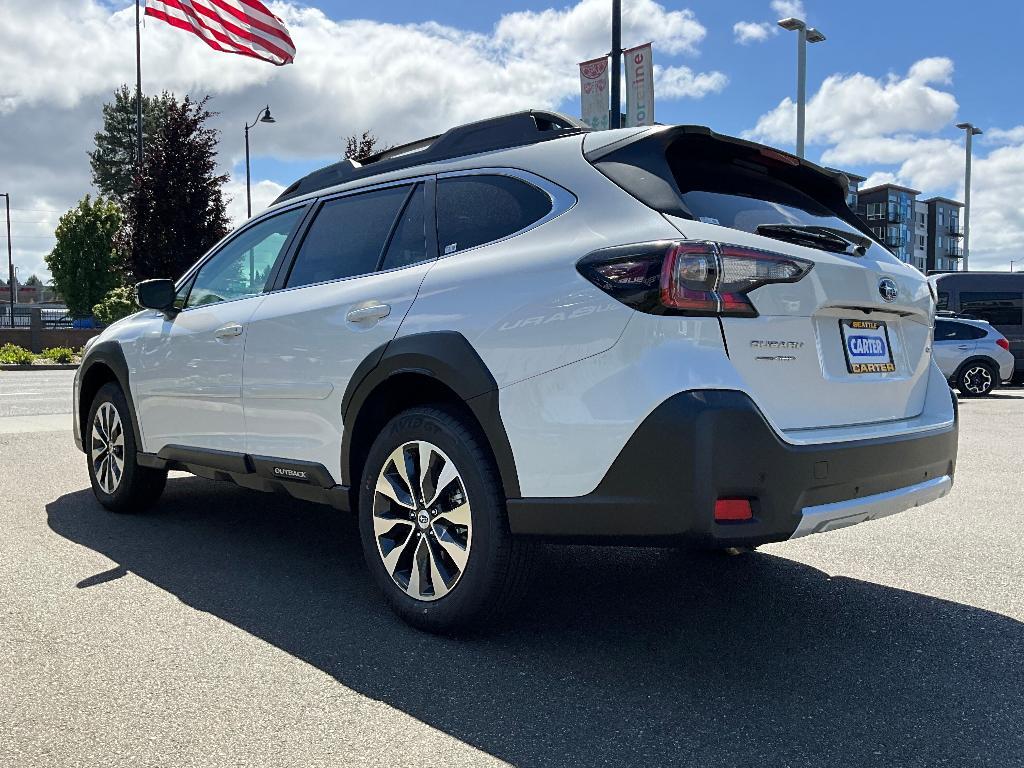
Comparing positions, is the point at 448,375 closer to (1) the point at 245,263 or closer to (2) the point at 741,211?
(2) the point at 741,211

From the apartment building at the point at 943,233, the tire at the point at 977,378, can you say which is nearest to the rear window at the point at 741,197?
the tire at the point at 977,378

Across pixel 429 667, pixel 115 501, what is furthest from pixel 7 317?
pixel 429 667

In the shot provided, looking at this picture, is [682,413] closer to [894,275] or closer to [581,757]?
[581,757]

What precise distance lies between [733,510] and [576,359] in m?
0.67

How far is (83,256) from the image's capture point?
162ft

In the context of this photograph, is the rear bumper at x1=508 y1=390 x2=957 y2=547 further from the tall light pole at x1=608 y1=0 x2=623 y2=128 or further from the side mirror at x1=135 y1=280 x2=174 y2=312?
the tall light pole at x1=608 y1=0 x2=623 y2=128

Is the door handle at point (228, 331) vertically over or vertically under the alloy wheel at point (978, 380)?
over

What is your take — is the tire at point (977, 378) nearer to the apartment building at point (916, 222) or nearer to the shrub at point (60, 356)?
the shrub at point (60, 356)

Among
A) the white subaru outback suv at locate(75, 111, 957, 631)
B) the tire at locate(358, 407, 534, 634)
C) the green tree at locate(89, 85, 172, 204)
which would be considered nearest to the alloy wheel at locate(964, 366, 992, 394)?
the white subaru outback suv at locate(75, 111, 957, 631)

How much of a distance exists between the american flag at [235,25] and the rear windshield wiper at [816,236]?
16.2m

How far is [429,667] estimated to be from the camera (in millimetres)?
A: 3166

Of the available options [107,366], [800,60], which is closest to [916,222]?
[800,60]

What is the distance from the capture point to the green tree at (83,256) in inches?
1949

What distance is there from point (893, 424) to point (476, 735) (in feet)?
6.14
